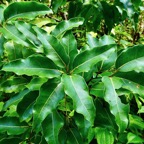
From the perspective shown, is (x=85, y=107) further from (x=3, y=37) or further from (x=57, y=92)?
(x=3, y=37)

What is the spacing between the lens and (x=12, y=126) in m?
1.43

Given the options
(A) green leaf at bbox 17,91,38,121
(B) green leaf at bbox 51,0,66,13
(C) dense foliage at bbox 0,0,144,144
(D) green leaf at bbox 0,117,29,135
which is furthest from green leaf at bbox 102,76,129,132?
(B) green leaf at bbox 51,0,66,13

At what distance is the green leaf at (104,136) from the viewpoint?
5.67 feet

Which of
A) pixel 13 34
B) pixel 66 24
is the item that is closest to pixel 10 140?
pixel 13 34

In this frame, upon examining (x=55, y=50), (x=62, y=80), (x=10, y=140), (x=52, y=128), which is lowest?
(x=10, y=140)

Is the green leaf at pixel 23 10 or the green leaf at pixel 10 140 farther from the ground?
the green leaf at pixel 23 10

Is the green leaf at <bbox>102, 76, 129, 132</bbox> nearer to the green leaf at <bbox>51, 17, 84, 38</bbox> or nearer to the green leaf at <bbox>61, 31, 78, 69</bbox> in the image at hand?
the green leaf at <bbox>61, 31, 78, 69</bbox>

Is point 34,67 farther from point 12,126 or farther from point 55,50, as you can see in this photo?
point 12,126

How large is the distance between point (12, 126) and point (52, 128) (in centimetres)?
35

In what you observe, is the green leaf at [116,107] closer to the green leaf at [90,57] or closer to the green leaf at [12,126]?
the green leaf at [90,57]

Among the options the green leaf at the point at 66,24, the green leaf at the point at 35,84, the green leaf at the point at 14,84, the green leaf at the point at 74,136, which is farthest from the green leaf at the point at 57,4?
the green leaf at the point at 74,136

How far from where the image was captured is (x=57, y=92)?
3.64 feet

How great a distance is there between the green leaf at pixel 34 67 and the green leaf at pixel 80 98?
0.29 feet

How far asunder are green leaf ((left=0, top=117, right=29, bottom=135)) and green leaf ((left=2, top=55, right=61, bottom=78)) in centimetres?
44
